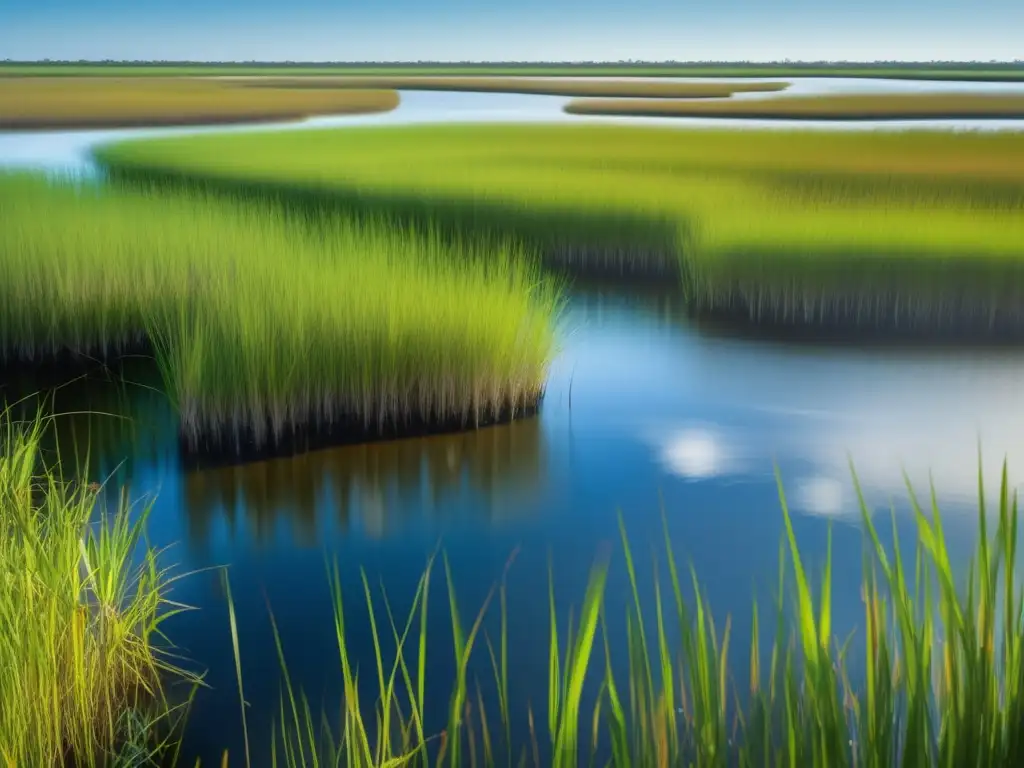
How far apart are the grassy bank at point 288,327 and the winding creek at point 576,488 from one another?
7.6 inches

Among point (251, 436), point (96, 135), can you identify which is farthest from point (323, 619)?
point (96, 135)

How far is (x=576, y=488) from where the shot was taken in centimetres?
471

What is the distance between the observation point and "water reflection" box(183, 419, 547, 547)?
4.24m

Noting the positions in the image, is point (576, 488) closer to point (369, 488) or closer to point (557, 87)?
point (369, 488)

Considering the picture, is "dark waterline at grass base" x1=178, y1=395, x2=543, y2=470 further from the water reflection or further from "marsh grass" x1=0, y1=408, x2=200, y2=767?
"marsh grass" x1=0, y1=408, x2=200, y2=767

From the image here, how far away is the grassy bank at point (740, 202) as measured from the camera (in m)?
7.74

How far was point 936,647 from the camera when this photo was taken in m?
2.88

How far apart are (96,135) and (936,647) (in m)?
26.4

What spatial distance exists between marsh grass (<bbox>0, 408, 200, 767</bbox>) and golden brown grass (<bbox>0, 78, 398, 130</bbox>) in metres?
28.8

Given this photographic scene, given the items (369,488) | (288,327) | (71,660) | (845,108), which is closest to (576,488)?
(369,488)

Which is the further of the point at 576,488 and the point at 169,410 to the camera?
the point at 169,410

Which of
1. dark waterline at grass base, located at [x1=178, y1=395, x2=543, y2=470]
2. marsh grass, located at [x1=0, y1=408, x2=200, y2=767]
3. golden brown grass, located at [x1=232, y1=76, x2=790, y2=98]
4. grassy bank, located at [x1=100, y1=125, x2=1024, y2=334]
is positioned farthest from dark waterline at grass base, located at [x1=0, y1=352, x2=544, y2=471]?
golden brown grass, located at [x1=232, y1=76, x2=790, y2=98]

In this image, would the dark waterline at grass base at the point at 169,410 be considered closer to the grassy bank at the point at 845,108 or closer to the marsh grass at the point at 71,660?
the marsh grass at the point at 71,660

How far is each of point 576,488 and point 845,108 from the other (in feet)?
108
